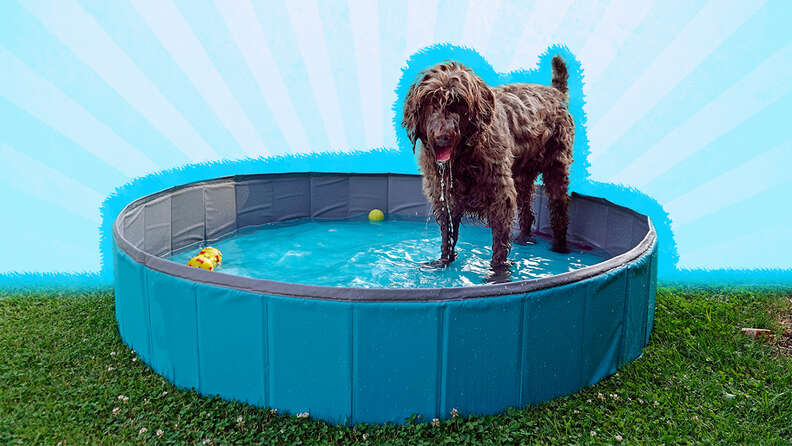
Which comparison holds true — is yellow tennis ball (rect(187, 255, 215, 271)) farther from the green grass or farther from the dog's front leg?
the dog's front leg

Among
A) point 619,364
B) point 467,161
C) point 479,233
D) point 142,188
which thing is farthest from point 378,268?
point 142,188

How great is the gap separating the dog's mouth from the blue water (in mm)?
1117

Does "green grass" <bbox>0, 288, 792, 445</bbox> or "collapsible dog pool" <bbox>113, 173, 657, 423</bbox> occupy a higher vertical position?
"collapsible dog pool" <bbox>113, 173, 657, 423</bbox>

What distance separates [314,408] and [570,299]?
5.11ft

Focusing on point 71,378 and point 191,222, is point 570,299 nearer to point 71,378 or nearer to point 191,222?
point 71,378

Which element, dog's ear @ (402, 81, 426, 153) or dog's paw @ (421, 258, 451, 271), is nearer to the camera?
dog's ear @ (402, 81, 426, 153)

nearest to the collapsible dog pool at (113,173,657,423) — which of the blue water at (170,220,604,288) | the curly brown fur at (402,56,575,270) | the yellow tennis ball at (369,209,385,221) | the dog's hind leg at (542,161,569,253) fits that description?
the curly brown fur at (402,56,575,270)

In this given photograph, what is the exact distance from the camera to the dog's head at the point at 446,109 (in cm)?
417

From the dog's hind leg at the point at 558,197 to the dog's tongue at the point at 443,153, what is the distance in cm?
199

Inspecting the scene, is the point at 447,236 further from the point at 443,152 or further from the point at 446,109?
the point at 446,109

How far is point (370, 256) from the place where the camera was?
5859 millimetres

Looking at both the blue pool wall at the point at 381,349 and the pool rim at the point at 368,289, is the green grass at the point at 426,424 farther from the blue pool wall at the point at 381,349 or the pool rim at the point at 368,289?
the pool rim at the point at 368,289

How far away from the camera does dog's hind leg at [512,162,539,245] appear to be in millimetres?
6059

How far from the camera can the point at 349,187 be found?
25.3 ft
